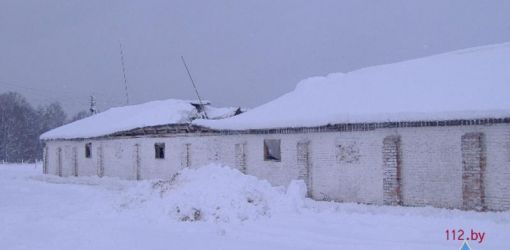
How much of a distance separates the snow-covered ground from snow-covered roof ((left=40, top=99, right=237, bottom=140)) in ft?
34.5

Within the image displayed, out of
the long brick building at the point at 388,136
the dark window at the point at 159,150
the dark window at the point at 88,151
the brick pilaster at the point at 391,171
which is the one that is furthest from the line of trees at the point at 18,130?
the brick pilaster at the point at 391,171

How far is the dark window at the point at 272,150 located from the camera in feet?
65.5

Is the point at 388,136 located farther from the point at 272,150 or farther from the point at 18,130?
the point at 18,130

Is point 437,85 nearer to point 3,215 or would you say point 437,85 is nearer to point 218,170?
point 218,170

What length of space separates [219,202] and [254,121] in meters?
6.08

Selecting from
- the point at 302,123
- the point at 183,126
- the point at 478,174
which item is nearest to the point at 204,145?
the point at 183,126

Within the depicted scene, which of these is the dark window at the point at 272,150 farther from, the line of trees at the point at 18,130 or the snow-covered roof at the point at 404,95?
the line of trees at the point at 18,130

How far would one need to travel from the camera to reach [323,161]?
17.6m

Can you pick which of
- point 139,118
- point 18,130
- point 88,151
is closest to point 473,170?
point 139,118

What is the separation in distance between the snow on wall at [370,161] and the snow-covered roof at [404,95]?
1.90 ft

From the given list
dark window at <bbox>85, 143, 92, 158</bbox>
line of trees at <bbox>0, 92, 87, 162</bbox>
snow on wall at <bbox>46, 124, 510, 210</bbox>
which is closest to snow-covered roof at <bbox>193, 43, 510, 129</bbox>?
snow on wall at <bbox>46, 124, 510, 210</bbox>

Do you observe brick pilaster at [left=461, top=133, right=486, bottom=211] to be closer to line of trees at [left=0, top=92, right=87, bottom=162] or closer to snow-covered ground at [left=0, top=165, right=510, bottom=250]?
snow-covered ground at [left=0, top=165, right=510, bottom=250]

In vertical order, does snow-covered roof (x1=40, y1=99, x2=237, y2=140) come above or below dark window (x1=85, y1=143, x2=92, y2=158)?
above

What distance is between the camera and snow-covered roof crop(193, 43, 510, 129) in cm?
1442
